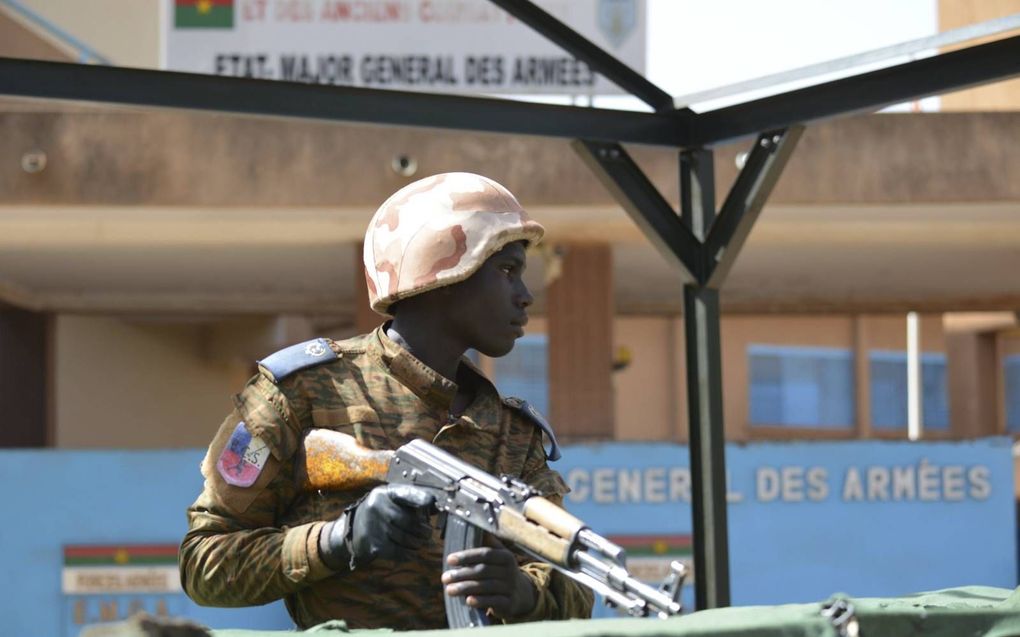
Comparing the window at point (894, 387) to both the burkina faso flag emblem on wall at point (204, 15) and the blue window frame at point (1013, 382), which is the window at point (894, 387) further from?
the burkina faso flag emblem on wall at point (204, 15)

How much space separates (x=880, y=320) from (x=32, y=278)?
10.8 meters

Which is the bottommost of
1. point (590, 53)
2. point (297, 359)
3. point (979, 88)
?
point (297, 359)

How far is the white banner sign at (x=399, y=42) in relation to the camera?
→ 37.3 ft

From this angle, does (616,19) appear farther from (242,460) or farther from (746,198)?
(242,460)

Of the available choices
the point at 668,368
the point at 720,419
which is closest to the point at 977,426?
the point at 668,368

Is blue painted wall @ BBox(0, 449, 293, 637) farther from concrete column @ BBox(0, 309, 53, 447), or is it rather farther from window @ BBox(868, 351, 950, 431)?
window @ BBox(868, 351, 950, 431)

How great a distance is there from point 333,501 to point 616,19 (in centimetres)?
872

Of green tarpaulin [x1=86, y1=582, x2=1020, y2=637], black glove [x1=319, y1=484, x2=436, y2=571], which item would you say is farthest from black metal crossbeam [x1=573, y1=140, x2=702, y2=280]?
green tarpaulin [x1=86, y1=582, x2=1020, y2=637]

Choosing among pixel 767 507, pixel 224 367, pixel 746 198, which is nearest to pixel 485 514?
pixel 746 198

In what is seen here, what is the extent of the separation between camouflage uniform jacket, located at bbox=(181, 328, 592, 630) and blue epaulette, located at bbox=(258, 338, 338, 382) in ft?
0.07

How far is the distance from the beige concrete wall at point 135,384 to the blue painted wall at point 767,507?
231 inches

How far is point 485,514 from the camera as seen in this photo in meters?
2.75

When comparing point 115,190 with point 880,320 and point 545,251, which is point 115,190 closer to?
point 545,251

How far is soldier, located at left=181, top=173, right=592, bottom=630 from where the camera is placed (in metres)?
3.04
